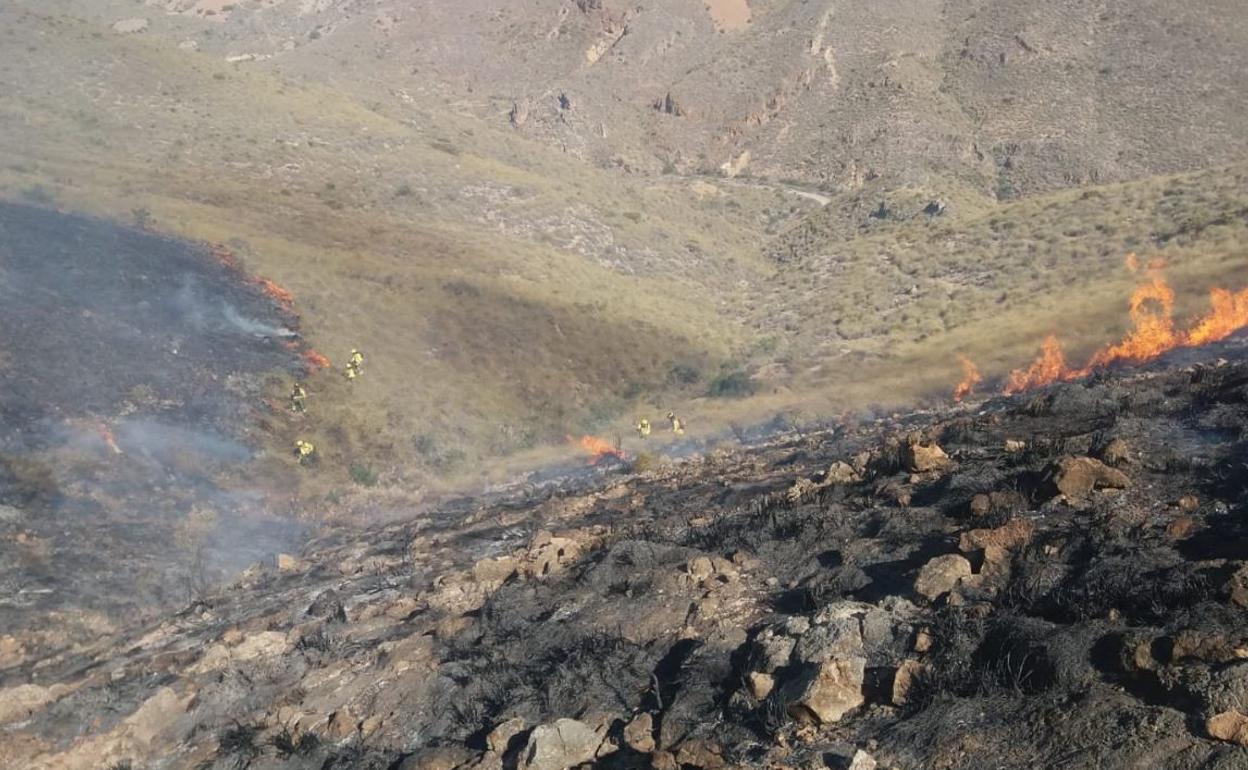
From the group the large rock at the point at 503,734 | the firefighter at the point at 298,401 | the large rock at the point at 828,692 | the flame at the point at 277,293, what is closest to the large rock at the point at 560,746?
the large rock at the point at 503,734

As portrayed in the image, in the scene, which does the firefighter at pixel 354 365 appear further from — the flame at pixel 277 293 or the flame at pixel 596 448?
the flame at pixel 596 448

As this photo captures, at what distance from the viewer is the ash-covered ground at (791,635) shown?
856 centimetres

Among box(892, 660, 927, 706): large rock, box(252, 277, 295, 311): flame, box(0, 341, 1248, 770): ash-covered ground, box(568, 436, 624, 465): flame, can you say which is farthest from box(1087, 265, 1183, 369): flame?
box(252, 277, 295, 311): flame

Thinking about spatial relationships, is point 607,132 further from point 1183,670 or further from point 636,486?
point 1183,670

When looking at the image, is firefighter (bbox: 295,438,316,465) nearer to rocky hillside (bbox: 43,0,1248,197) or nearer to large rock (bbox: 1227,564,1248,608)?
large rock (bbox: 1227,564,1248,608)

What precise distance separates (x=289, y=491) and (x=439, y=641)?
54.3 feet

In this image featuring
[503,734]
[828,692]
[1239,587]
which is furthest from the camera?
[503,734]

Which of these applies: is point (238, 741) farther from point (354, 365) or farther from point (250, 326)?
point (250, 326)

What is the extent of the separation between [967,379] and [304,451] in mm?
25389

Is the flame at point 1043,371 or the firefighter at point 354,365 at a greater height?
the firefighter at point 354,365

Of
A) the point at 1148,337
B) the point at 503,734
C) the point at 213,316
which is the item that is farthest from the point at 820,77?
the point at 503,734

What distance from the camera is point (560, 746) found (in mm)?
10250

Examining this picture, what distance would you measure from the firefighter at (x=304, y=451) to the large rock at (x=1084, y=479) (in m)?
24.6

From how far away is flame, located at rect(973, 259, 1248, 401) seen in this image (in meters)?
32.2
